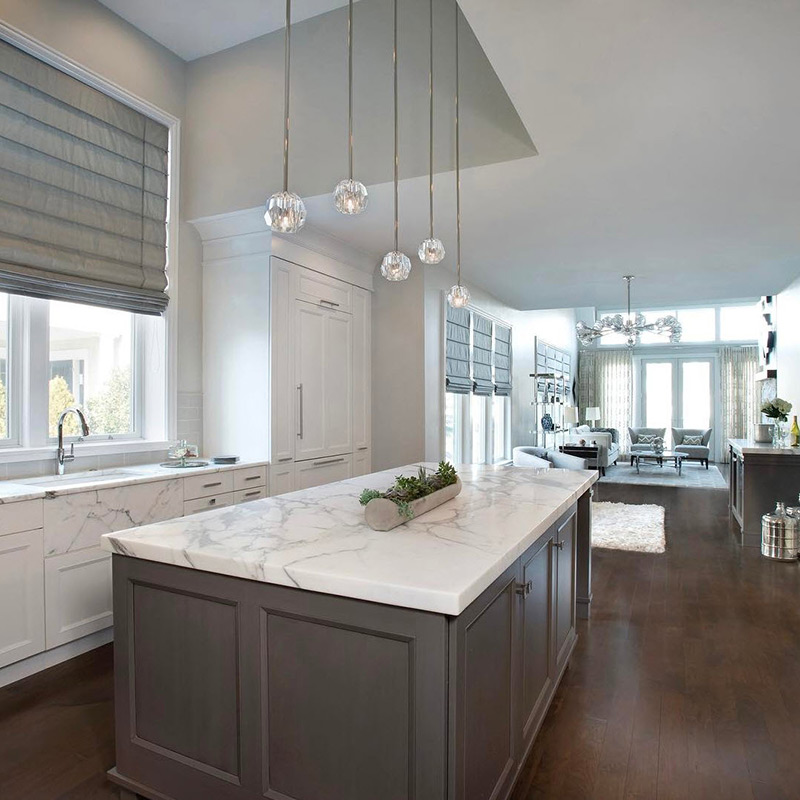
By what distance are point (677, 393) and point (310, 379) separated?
1134 centimetres

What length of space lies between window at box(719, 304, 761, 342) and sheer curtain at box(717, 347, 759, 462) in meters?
0.30

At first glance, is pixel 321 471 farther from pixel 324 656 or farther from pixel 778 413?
pixel 778 413

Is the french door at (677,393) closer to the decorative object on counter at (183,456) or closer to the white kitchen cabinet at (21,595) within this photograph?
the decorative object on counter at (183,456)

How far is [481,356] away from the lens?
7.08 m

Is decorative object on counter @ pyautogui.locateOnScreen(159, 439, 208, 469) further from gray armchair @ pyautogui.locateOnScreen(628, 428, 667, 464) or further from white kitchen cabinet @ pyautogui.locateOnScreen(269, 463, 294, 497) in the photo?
gray armchair @ pyautogui.locateOnScreen(628, 428, 667, 464)

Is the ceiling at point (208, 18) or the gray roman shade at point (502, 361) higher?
the ceiling at point (208, 18)

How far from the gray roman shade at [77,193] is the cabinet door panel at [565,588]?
2.99 meters

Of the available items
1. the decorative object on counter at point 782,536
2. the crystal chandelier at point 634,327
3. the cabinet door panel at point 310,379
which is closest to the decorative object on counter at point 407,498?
the cabinet door panel at point 310,379

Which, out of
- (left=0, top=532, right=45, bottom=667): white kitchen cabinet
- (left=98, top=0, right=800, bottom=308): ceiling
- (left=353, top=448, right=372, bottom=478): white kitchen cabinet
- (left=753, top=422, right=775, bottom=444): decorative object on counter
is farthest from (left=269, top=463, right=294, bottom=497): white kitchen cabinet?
(left=753, top=422, right=775, bottom=444): decorative object on counter

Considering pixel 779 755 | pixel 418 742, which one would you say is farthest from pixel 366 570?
pixel 779 755

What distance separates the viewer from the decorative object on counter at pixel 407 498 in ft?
5.98

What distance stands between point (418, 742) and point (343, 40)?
3934 millimetres

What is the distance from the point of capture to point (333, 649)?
56.5 inches

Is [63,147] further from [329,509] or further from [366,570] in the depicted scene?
[366,570]
